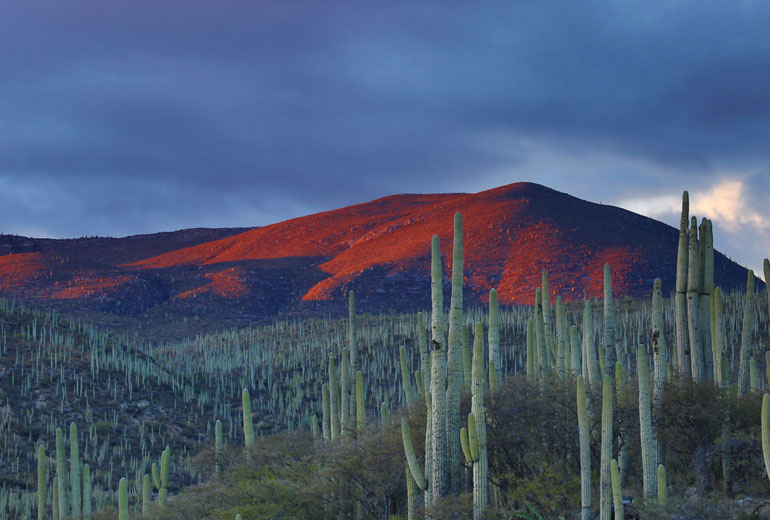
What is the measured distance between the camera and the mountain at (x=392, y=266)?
3260 inches

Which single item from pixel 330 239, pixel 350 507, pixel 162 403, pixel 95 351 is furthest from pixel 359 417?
pixel 330 239

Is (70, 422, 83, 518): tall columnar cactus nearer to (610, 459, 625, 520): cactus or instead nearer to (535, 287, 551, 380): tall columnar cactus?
(535, 287, 551, 380): tall columnar cactus

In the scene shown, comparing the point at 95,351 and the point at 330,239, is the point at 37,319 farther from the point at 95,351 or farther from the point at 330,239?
the point at 330,239

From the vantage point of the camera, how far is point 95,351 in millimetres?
49625

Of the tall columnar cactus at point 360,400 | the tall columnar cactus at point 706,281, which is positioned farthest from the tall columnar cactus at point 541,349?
the tall columnar cactus at point 360,400

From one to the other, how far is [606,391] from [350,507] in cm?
922

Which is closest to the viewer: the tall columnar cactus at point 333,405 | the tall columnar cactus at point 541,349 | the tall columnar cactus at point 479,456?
the tall columnar cactus at point 479,456

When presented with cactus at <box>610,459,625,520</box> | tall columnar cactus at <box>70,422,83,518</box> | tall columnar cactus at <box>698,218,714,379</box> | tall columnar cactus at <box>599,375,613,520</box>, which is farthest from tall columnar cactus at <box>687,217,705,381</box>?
tall columnar cactus at <box>70,422,83,518</box>

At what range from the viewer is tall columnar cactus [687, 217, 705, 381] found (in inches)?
862

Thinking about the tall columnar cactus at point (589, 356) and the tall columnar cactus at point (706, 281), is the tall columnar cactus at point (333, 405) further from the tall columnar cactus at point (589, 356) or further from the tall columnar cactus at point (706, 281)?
the tall columnar cactus at point (706, 281)

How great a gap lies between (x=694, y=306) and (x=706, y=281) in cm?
69

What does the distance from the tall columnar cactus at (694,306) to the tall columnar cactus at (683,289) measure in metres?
0.11

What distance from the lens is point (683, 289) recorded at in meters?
22.2

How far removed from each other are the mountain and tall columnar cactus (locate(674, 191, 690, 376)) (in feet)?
176
